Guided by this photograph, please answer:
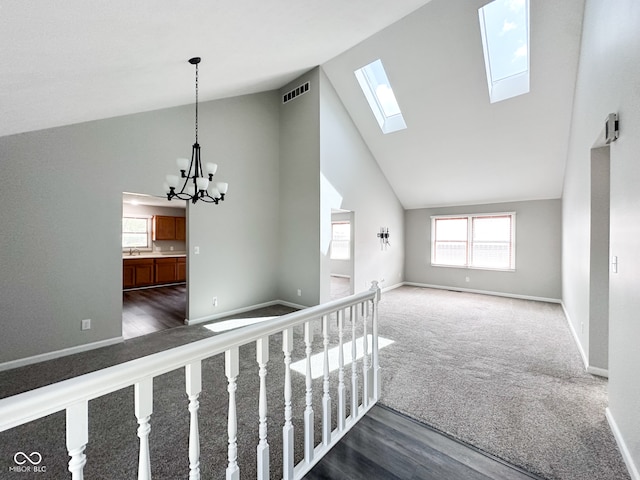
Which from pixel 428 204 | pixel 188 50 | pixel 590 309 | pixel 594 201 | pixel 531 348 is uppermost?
pixel 188 50

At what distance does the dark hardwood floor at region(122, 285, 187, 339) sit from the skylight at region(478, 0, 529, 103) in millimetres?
6125

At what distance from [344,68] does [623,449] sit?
549 cm

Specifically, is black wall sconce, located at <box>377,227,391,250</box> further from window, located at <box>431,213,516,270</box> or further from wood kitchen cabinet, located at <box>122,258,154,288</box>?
wood kitchen cabinet, located at <box>122,258,154,288</box>

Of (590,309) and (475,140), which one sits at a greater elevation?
→ (475,140)

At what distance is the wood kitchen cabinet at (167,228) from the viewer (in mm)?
7863

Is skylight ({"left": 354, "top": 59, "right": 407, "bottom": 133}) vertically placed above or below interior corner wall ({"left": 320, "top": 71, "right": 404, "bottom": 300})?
above

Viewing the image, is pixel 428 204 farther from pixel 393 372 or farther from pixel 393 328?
pixel 393 372

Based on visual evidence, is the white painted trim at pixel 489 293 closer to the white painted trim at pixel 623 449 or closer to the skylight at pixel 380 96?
the skylight at pixel 380 96

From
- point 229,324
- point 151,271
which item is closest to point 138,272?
point 151,271

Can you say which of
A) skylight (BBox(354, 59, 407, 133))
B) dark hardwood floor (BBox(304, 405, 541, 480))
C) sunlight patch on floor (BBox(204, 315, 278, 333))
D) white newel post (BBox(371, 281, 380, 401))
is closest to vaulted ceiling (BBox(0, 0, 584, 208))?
skylight (BBox(354, 59, 407, 133))

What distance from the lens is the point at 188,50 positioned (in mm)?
2572

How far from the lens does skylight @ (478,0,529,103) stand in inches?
145

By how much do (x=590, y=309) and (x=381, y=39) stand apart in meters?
4.36

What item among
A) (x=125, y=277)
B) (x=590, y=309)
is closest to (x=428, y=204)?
(x=590, y=309)
